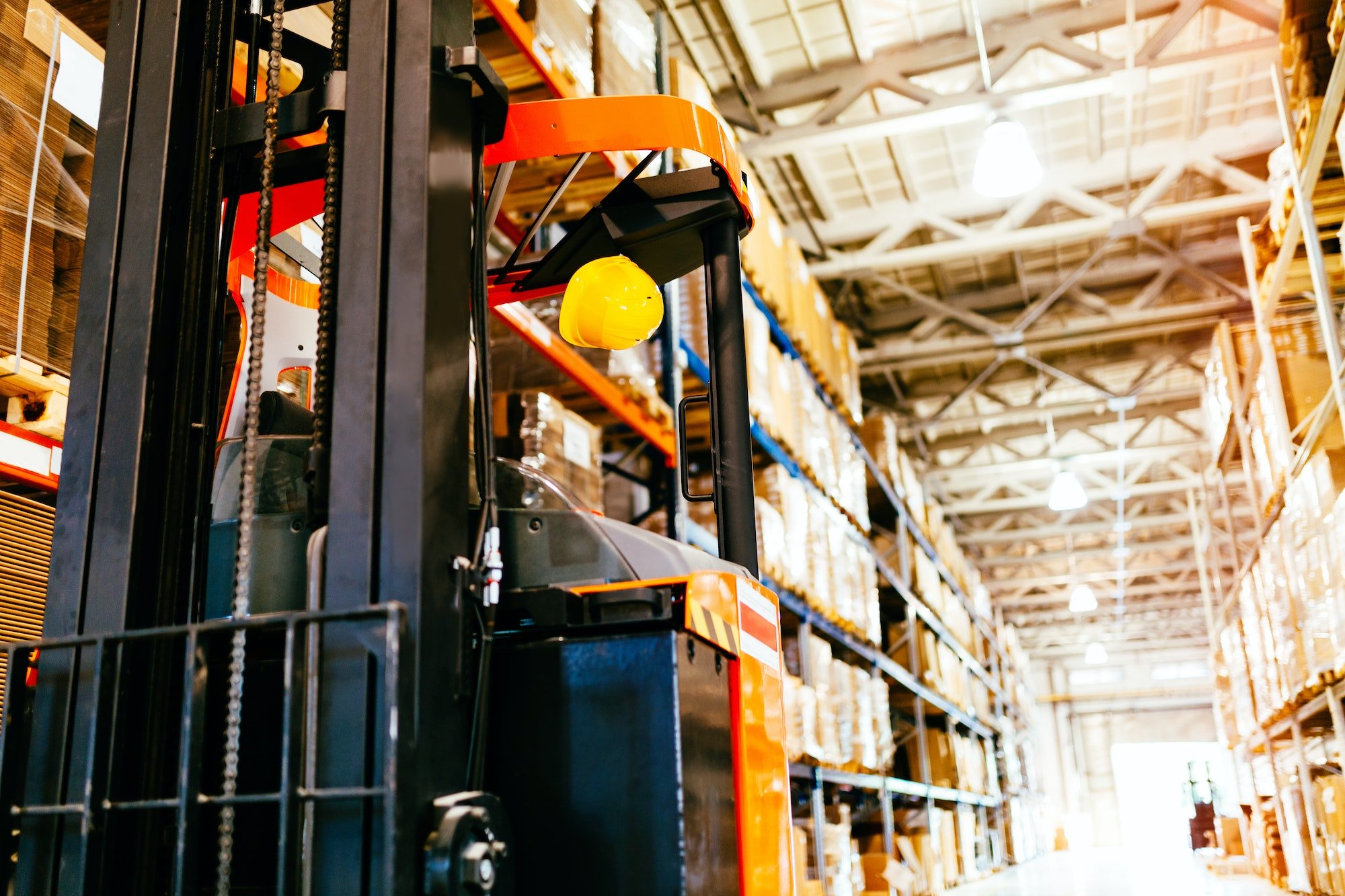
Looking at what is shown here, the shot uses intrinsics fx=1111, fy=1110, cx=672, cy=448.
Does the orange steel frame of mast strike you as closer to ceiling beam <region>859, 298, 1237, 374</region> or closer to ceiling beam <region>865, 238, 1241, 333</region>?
ceiling beam <region>865, 238, 1241, 333</region>

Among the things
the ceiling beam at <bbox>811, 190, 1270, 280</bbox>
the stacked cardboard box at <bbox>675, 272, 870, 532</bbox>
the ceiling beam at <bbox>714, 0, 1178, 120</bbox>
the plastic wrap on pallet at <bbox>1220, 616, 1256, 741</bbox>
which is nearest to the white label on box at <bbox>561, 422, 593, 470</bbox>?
the stacked cardboard box at <bbox>675, 272, 870, 532</bbox>

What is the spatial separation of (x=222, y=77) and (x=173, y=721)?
1170 millimetres

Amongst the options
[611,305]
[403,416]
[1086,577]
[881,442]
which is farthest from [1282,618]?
[1086,577]

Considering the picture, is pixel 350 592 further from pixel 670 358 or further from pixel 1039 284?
pixel 1039 284

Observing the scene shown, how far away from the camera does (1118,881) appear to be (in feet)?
35.9

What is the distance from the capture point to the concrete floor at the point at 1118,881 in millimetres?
9281

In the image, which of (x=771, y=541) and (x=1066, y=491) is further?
(x=1066, y=491)

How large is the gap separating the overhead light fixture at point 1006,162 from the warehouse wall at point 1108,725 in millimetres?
23621

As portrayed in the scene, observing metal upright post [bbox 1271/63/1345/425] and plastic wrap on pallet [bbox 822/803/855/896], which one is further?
plastic wrap on pallet [bbox 822/803/855/896]

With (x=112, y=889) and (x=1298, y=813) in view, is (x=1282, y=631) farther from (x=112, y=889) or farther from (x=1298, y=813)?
(x=112, y=889)

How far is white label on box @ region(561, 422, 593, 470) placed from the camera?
15.6ft

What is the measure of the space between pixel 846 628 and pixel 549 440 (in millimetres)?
3597

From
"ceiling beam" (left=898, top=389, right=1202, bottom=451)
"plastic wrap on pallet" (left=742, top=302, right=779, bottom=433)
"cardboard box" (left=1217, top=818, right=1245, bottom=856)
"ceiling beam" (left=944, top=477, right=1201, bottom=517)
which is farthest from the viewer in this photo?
"ceiling beam" (left=944, top=477, right=1201, bottom=517)

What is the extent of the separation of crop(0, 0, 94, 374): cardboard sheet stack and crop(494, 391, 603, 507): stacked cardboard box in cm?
184
